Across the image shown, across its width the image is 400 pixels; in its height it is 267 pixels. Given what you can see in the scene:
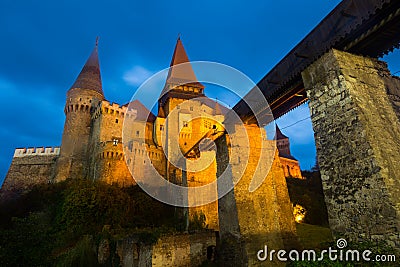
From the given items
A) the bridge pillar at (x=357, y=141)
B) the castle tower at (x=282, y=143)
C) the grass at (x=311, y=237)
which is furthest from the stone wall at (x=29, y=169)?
the castle tower at (x=282, y=143)

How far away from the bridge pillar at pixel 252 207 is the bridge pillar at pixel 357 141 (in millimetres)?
4080

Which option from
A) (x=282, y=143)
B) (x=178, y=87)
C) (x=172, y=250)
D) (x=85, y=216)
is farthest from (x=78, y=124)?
(x=282, y=143)

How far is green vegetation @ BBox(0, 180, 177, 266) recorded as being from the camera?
12.6 meters

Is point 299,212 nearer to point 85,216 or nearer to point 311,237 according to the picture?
point 311,237

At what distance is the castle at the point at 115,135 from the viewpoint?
2580cm

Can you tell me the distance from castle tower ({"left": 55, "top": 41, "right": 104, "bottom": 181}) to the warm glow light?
2245 centimetres

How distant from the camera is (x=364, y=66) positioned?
5.44 meters

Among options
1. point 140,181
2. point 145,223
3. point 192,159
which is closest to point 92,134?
point 140,181

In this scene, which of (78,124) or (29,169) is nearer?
(29,169)

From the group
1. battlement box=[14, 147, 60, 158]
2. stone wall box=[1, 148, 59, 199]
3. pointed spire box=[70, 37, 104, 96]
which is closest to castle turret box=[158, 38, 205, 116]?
pointed spire box=[70, 37, 104, 96]

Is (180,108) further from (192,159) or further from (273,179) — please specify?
(273,179)

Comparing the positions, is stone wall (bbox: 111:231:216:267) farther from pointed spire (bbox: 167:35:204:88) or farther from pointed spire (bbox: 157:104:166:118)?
pointed spire (bbox: 167:35:204:88)

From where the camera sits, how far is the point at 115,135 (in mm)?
28562

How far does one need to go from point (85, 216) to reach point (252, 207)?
12.9 meters
